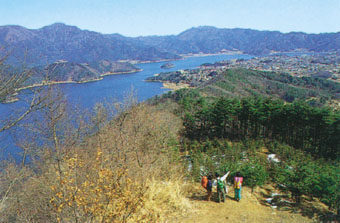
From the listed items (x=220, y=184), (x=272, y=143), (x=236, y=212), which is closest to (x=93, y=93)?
(x=272, y=143)

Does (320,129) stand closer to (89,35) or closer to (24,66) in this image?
(24,66)

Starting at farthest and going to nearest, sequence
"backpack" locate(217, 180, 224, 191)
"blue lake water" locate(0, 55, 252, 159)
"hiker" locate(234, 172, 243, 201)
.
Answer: "blue lake water" locate(0, 55, 252, 159) → "hiker" locate(234, 172, 243, 201) → "backpack" locate(217, 180, 224, 191)

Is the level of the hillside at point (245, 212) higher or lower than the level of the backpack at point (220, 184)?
lower

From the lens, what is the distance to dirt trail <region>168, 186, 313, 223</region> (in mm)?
5484

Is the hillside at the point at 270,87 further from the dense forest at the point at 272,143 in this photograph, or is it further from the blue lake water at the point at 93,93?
the dense forest at the point at 272,143

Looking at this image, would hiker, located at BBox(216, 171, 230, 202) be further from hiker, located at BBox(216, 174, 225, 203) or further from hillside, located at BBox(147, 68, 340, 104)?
hillside, located at BBox(147, 68, 340, 104)

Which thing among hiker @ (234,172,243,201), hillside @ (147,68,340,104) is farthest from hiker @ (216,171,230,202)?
hillside @ (147,68,340,104)

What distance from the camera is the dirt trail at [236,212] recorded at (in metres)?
5.48

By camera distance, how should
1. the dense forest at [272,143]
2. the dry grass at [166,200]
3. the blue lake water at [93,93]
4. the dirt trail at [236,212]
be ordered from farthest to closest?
the blue lake water at [93,93]
the dense forest at [272,143]
the dirt trail at [236,212]
the dry grass at [166,200]

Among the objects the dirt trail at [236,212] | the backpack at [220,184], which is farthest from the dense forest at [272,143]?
the backpack at [220,184]

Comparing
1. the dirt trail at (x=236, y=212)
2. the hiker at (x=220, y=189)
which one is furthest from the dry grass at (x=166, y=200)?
the hiker at (x=220, y=189)

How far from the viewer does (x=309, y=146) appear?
45.1 ft

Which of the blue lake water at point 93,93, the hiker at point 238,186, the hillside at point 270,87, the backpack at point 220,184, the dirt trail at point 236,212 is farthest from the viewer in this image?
the hillside at point 270,87

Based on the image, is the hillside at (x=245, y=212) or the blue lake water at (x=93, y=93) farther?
the blue lake water at (x=93, y=93)
